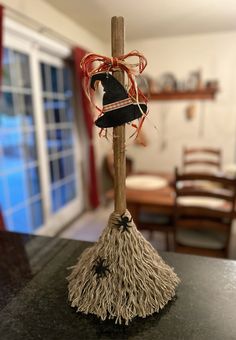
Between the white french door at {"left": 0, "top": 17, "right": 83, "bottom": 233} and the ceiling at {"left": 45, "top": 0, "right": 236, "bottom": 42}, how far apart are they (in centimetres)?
41

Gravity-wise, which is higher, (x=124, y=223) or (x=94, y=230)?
(x=124, y=223)

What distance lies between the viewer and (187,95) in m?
3.71

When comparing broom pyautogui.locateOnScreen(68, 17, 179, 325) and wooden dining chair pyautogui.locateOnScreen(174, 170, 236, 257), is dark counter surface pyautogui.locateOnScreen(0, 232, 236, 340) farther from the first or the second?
wooden dining chair pyautogui.locateOnScreen(174, 170, 236, 257)

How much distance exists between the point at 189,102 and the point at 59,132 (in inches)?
76.9

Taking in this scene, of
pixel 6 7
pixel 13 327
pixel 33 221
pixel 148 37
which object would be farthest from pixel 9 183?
pixel 148 37

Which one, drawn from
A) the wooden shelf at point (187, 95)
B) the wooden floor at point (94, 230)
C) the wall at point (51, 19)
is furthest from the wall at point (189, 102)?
the wooden floor at point (94, 230)

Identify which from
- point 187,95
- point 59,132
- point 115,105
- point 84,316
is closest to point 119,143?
point 115,105

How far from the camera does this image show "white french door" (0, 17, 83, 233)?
2191mm

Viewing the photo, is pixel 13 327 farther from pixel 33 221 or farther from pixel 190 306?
pixel 33 221

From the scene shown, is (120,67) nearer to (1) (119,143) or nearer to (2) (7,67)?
(1) (119,143)

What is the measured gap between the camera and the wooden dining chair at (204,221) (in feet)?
5.36

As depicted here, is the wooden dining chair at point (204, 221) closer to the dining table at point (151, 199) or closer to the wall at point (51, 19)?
the dining table at point (151, 199)

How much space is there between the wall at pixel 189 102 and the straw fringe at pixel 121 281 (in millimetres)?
3135

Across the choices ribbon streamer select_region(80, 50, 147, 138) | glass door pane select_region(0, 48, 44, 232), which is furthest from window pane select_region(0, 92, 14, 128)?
ribbon streamer select_region(80, 50, 147, 138)
